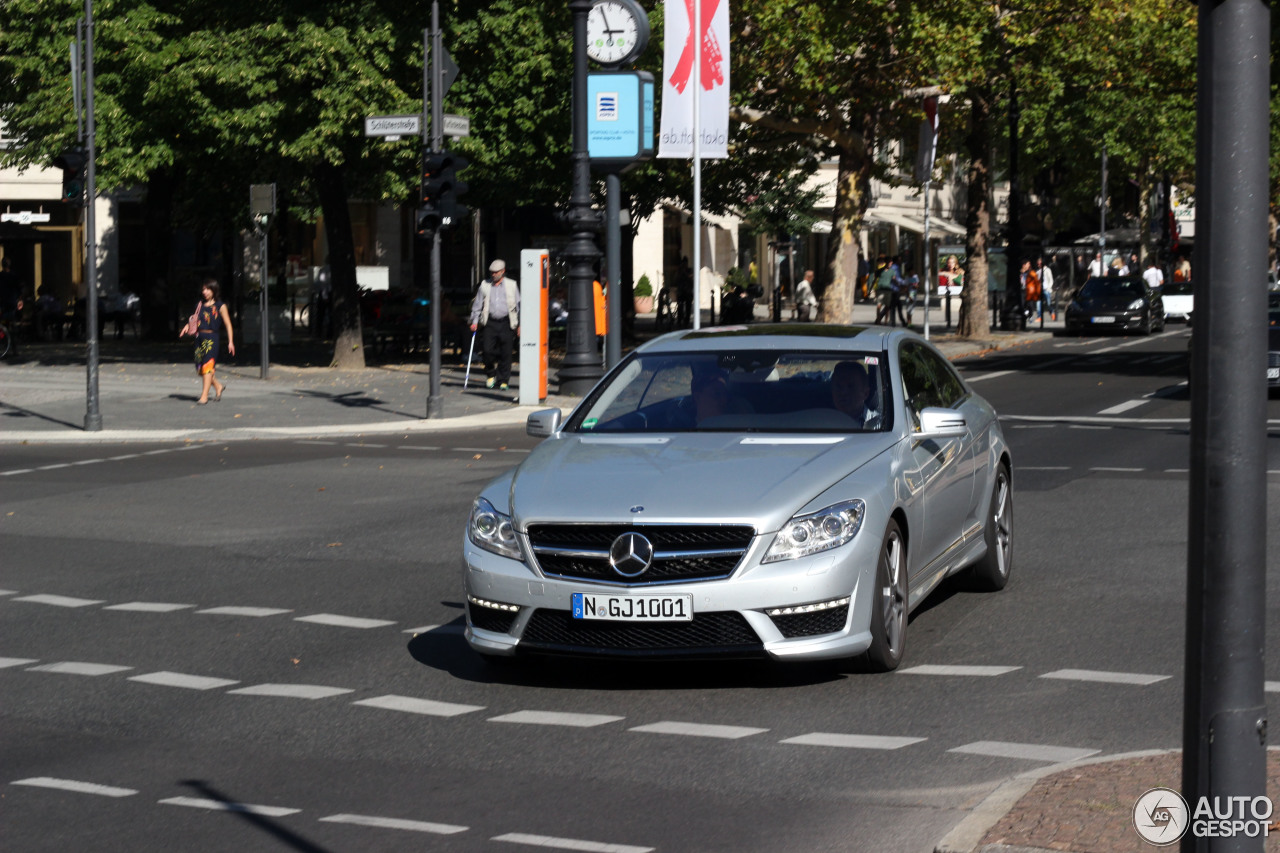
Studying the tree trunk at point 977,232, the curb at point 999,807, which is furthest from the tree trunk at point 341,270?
the curb at point 999,807

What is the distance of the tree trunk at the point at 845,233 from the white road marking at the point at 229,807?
31.5 metres

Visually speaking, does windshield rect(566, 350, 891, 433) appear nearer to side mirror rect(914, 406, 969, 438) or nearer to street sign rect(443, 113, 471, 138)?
side mirror rect(914, 406, 969, 438)

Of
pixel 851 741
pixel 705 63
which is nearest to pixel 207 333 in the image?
pixel 705 63

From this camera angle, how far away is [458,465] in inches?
677

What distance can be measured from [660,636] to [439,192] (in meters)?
16.4

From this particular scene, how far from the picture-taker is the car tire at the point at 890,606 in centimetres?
747

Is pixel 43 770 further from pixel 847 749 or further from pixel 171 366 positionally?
pixel 171 366

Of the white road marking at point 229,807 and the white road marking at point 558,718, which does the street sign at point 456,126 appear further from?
the white road marking at point 229,807

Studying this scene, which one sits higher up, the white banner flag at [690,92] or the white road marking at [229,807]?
the white banner flag at [690,92]

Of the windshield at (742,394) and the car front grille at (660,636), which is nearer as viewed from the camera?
the car front grille at (660,636)

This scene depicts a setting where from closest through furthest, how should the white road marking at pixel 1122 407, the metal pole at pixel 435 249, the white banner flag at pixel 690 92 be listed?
the white banner flag at pixel 690 92 → the white road marking at pixel 1122 407 → the metal pole at pixel 435 249

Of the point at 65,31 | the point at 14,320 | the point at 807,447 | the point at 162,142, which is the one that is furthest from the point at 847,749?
the point at 14,320

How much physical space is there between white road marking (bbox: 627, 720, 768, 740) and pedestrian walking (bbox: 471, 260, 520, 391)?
19161mm

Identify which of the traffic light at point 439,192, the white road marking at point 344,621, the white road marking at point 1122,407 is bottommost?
the white road marking at point 344,621
